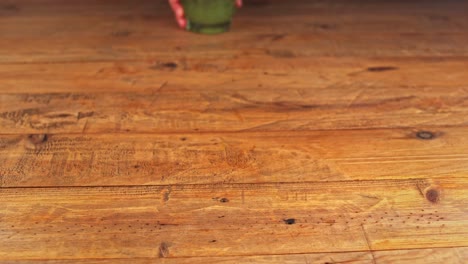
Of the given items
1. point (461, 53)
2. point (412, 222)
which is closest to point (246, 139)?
point (412, 222)

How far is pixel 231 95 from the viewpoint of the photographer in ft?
3.19

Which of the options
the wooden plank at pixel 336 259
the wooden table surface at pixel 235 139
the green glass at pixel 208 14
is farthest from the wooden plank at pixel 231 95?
the wooden plank at pixel 336 259

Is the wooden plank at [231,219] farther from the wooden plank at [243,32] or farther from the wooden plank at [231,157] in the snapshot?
the wooden plank at [243,32]

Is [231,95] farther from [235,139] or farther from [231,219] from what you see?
[231,219]

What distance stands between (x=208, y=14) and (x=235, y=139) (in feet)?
1.40

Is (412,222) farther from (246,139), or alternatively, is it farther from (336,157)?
(246,139)

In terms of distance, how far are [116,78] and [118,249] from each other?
0.44 meters

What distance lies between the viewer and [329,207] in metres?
0.71

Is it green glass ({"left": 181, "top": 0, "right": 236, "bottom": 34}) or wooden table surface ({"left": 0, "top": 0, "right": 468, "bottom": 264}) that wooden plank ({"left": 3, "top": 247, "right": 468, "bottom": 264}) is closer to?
wooden table surface ({"left": 0, "top": 0, "right": 468, "bottom": 264})

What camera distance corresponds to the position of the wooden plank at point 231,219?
650 millimetres

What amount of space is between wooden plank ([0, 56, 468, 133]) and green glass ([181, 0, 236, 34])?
145 millimetres

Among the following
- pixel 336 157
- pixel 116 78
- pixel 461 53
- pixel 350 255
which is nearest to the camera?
pixel 350 255

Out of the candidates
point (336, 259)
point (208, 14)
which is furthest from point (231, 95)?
point (336, 259)

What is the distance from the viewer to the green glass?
120cm
